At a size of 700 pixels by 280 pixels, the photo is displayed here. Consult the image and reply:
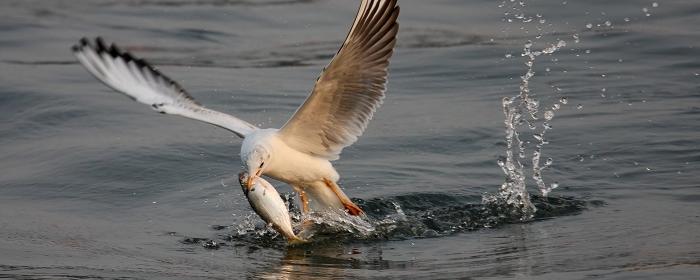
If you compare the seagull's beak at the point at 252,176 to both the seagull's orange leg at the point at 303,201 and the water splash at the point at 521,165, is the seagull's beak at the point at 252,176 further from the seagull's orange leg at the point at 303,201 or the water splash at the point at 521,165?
the water splash at the point at 521,165

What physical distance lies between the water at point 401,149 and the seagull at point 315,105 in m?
0.49

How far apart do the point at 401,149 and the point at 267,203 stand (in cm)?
296

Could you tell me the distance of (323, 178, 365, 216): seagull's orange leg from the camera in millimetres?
8391

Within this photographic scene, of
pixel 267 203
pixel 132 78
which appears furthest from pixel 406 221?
pixel 132 78

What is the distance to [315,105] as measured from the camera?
7.85 meters

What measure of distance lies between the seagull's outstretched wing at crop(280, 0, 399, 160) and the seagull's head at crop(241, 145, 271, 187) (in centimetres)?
27

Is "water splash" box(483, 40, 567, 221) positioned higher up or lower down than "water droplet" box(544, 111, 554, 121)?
lower down

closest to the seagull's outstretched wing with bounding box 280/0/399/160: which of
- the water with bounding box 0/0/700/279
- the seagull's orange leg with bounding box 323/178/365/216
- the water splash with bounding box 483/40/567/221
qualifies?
the seagull's orange leg with bounding box 323/178/365/216

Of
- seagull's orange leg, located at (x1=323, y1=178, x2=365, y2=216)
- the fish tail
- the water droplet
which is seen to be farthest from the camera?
the water droplet

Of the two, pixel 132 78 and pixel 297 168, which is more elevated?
pixel 132 78

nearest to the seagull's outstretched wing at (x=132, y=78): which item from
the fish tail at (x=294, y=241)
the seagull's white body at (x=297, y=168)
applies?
the seagull's white body at (x=297, y=168)

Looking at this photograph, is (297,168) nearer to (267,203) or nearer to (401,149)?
(267,203)

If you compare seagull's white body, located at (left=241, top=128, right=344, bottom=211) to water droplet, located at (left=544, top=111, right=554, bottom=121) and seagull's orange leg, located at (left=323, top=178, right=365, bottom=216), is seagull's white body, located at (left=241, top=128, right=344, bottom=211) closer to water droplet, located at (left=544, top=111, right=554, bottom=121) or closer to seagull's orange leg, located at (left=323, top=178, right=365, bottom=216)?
seagull's orange leg, located at (left=323, top=178, right=365, bottom=216)

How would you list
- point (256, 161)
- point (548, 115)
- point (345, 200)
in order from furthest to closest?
point (548, 115), point (345, 200), point (256, 161)
